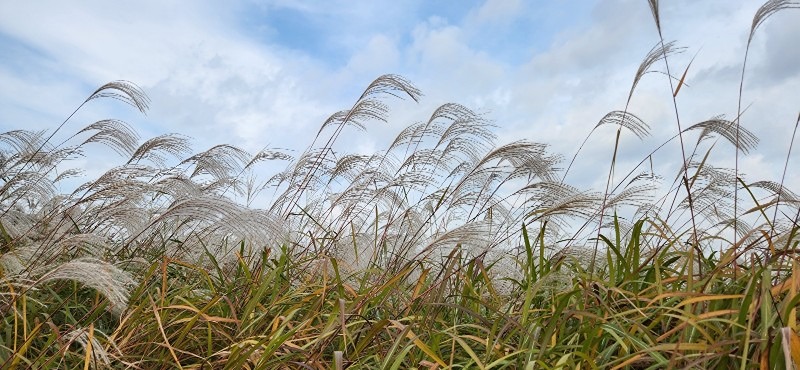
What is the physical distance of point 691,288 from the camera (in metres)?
2.66

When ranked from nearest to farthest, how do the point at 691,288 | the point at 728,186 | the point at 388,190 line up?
the point at 691,288 < the point at 728,186 < the point at 388,190

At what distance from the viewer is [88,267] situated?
2.44 metres

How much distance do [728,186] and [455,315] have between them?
1794 millimetres

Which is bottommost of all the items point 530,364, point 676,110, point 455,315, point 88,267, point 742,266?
point 530,364

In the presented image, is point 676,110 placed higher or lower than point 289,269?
higher

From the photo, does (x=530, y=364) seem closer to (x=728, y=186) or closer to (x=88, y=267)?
(x=88, y=267)

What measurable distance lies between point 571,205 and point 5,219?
2.85 meters

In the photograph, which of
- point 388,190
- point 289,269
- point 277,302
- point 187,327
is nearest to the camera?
point 187,327

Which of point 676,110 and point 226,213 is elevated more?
point 676,110

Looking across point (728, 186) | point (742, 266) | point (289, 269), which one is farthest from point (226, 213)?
point (728, 186)

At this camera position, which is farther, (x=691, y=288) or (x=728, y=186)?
(x=728, y=186)

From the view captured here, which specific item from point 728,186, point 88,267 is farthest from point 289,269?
point 728,186

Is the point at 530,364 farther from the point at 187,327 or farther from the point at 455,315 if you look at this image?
the point at 187,327

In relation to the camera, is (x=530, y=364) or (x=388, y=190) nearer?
(x=530, y=364)
